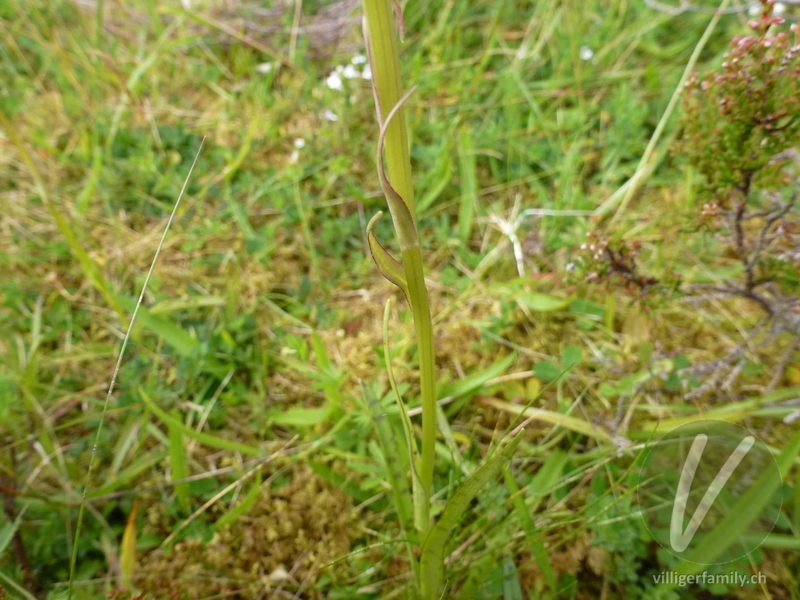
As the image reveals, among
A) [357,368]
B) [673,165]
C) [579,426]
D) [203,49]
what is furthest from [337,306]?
[203,49]

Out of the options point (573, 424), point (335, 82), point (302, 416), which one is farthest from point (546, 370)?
point (335, 82)

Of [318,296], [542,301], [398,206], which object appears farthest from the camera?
[318,296]

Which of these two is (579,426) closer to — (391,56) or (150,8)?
(391,56)

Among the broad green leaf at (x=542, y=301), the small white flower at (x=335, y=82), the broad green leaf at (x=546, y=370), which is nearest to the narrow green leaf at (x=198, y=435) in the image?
the broad green leaf at (x=546, y=370)

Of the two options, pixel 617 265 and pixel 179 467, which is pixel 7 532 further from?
pixel 617 265

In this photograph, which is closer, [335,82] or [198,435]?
[198,435]

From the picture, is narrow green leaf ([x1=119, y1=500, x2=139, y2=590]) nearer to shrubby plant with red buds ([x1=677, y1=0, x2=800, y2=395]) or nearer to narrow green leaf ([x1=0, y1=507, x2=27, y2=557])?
narrow green leaf ([x1=0, y1=507, x2=27, y2=557])
